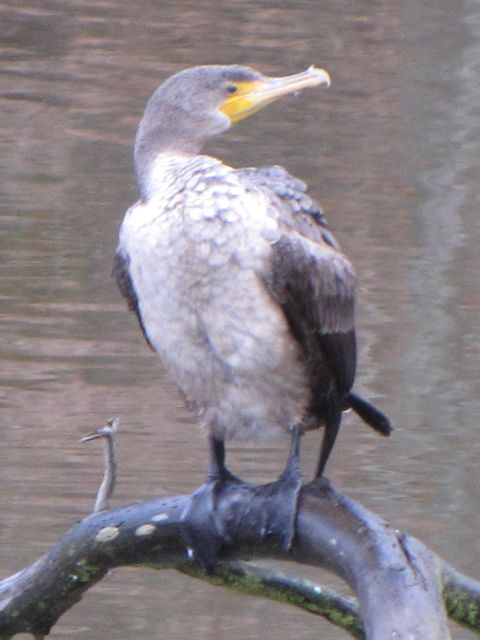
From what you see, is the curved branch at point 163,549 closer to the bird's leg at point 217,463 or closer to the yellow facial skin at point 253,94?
the bird's leg at point 217,463

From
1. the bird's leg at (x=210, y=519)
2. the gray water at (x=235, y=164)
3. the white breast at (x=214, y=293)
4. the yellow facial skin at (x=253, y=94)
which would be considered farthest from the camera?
the gray water at (x=235, y=164)

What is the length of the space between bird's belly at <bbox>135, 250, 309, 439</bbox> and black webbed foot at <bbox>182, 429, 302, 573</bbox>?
0.33 ft

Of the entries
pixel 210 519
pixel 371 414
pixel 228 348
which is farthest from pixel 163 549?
pixel 371 414

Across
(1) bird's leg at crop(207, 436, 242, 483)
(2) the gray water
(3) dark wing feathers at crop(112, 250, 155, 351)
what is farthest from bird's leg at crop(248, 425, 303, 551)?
(2) the gray water

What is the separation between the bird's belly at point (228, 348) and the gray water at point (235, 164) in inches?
109

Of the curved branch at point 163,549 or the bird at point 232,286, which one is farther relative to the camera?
the bird at point 232,286

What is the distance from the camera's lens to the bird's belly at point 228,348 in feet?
10.8

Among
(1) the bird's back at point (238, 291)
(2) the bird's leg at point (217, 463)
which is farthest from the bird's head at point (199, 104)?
(2) the bird's leg at point (217, 463)

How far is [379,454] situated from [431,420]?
504 millimetres

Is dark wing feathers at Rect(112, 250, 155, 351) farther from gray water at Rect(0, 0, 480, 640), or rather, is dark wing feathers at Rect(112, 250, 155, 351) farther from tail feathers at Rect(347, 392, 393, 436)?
gray water at Rect(0, 0, 480, 640)

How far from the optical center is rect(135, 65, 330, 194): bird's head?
3.60 meters

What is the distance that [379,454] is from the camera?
281 inches

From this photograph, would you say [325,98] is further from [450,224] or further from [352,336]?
[352,336]

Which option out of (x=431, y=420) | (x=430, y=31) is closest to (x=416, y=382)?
(x=431, y=420)
